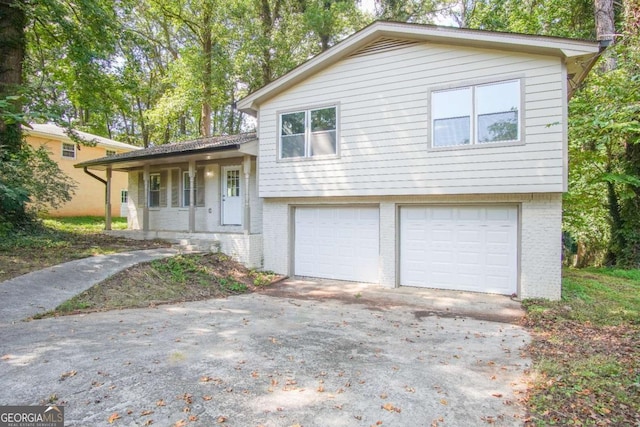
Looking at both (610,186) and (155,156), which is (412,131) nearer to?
(610,186)

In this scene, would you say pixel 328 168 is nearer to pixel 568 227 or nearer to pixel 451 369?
pixel 451 369

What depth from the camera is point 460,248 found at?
868 cm

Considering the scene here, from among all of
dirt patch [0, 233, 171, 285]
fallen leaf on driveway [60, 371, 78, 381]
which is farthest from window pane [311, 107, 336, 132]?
fallen leaf on driveway [60, 371, 78, 381]

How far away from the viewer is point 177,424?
2.96 meters

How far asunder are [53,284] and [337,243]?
657 cm

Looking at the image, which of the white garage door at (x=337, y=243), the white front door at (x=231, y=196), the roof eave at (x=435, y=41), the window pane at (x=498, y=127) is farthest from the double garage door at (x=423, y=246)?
the roof eave at (x=435, y=41)

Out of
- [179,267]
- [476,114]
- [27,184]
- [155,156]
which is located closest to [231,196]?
[155,156]

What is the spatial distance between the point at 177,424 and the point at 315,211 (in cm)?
792

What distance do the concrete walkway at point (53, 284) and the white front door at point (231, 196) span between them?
339cm

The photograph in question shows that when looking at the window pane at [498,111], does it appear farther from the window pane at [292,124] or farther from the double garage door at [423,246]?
the window pane at [292,124]

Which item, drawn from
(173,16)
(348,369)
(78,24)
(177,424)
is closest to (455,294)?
(348,369)

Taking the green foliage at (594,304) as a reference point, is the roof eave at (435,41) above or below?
above

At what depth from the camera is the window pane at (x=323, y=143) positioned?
9.84m

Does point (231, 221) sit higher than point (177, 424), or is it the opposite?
point (231, 221)
